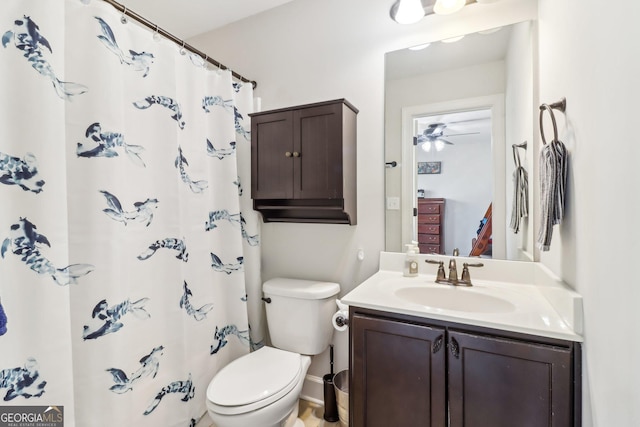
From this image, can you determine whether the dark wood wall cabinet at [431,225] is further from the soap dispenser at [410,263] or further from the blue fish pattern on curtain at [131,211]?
the blue fish pattern on curtain at [131,211]

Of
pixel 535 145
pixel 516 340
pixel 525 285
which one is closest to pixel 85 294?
pixel 516 340

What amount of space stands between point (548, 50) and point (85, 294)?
2095 mm

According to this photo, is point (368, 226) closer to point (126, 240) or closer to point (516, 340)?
point (516, 340)

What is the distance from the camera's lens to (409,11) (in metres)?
1.53

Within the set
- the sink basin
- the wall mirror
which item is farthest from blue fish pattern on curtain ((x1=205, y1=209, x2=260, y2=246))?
the sink basin

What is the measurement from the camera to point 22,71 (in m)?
0.93

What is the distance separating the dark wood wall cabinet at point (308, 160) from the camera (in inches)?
62.5

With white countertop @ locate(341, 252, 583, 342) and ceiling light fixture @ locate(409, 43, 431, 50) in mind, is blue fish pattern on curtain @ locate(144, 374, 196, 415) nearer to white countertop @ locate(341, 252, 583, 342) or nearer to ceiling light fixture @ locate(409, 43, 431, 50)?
white countertop @ locate(341, 252, 583, 342)

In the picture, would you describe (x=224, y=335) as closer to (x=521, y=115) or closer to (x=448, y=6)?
(x=521, y=115)

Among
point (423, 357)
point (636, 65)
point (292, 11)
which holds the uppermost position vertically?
point (292, 11)

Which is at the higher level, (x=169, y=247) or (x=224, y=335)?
(x=169, y=247)

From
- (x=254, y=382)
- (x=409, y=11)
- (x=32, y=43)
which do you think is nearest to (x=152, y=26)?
→ (x=32, y=43)

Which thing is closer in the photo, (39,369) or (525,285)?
(39,369)

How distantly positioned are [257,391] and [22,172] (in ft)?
3.89
